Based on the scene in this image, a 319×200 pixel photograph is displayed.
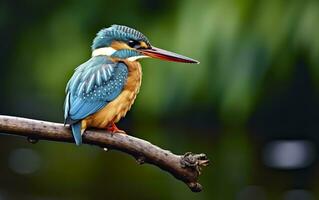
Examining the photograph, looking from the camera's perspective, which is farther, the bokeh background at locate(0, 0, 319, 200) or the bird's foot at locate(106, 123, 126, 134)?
the bokeh background at locate(0, 0, 319, 200)

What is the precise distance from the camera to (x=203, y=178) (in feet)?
22.2

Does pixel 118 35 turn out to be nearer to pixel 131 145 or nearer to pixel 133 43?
pixel 133 43

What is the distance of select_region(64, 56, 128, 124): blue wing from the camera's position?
2.31 metres

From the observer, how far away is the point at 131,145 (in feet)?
7.06

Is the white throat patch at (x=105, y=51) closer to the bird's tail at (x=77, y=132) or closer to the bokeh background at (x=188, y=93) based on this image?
the bird's tail at (x=77, y=132)

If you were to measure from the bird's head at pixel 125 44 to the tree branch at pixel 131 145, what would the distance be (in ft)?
0.82

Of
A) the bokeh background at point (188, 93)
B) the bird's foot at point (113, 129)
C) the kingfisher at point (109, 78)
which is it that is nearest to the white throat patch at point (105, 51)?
the kingfisher at point (109, 78)

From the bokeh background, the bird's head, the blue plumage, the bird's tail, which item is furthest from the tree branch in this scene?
the bokeh background

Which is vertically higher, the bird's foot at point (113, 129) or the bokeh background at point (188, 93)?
the bird's foot at point (113, 129)

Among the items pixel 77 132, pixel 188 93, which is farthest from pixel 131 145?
pixel 188 93

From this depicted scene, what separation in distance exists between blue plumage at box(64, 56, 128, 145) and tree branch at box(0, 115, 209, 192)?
0.11 m

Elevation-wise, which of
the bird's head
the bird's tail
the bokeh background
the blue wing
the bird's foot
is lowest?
A: the bokeh background

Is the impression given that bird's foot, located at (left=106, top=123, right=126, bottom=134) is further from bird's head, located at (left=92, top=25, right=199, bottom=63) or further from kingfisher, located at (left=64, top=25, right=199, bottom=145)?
bird's head, located at (left=92, top=25, right=199, bottom=63)

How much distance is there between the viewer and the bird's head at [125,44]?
2.36 meters
